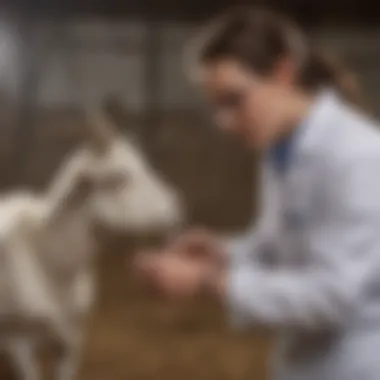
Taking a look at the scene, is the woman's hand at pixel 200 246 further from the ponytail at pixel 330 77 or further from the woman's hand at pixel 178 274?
the ponytail at pixel 330 77

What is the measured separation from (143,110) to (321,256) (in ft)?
0.68

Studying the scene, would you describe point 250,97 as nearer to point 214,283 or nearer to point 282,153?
point 282,153

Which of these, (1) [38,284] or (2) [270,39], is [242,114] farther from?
(1) [38,284]

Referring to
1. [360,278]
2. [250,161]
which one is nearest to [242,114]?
[250,161]

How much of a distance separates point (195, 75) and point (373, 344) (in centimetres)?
27

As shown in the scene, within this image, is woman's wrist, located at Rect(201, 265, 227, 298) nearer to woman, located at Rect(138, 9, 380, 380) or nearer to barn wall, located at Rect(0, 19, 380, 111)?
woman, located at Rect(138, 9, 380, 380)

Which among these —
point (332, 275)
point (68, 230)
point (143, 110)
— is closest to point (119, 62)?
point (143, 110)

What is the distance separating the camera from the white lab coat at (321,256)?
1.99ft

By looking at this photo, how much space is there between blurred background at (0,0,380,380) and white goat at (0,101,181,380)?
0.05 ft

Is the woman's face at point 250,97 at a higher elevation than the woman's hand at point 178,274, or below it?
higher

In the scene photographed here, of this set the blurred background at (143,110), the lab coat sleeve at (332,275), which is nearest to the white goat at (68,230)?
the blurred background at (143,110)

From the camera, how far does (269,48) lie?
0.65m

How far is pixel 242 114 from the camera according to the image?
658 mm

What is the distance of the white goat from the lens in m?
0.69
